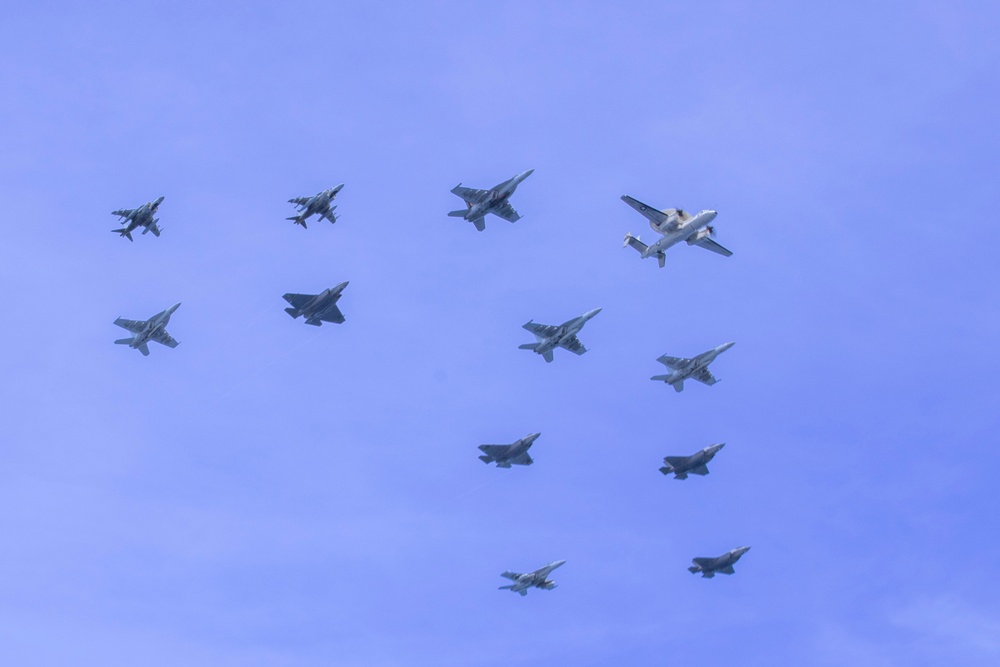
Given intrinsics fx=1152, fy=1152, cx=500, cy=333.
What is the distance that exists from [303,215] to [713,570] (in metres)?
70.0

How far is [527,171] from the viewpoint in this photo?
136 m

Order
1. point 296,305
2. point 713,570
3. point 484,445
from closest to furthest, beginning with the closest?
point 296,305 < point 484,445 < point 713,570

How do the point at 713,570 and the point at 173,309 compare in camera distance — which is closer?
the point at 173,309

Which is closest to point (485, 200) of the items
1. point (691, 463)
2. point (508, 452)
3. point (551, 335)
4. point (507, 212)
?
point (507, 212)

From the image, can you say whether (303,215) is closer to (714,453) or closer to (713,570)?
(714,453)

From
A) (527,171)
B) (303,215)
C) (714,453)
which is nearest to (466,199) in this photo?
(527,171)

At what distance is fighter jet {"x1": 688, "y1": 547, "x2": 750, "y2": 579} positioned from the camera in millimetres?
150750

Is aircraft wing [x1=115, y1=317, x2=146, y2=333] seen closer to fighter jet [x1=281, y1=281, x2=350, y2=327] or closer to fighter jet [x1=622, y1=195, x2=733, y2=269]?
fighter jet [x1=281, y1=281, x2=350, y2=327]

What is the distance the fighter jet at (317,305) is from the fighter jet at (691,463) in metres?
46.0

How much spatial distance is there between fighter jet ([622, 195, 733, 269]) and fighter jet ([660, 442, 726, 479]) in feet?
82.2

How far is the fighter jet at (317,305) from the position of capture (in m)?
132

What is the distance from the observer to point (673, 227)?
134500mm

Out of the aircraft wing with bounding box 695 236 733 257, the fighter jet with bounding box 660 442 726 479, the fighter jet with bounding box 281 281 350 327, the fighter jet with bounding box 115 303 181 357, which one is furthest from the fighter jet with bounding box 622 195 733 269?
the fighter jet with bounding box 115 303 181 357

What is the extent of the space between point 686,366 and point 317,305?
4530cm
